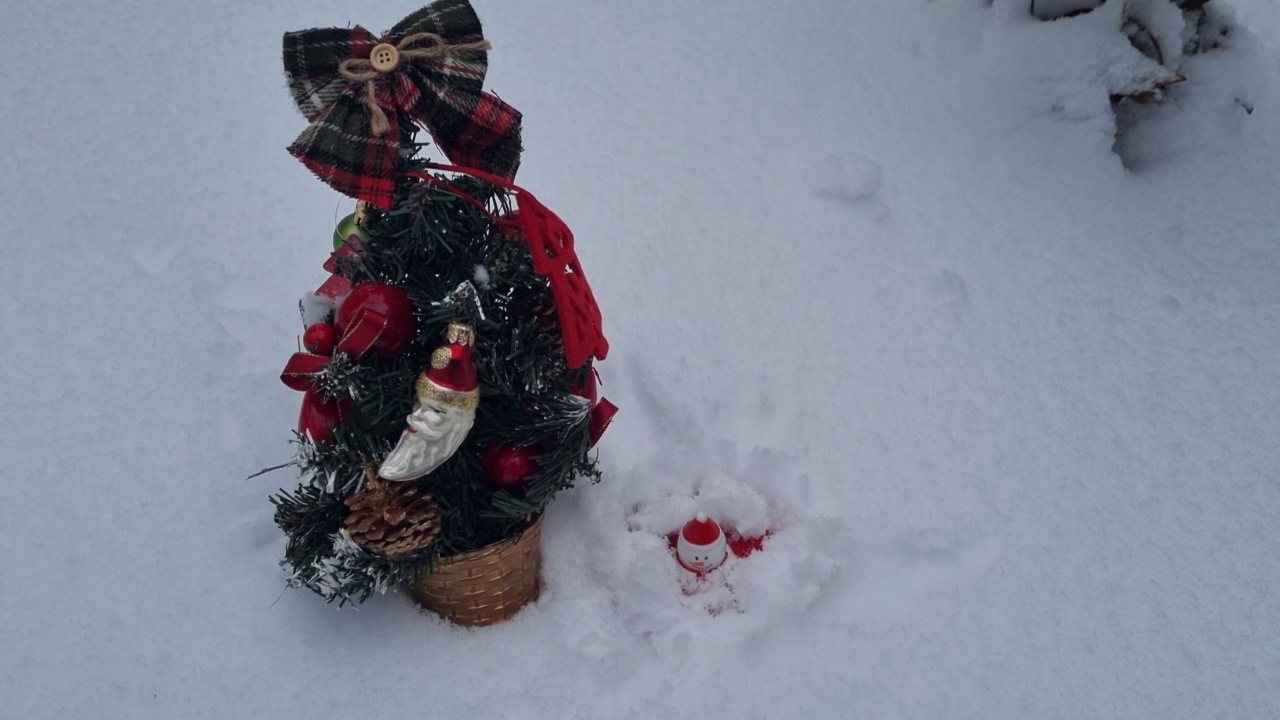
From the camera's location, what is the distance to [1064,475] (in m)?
1.41

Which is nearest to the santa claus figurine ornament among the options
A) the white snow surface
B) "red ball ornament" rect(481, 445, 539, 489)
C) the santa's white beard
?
the santa's white beard

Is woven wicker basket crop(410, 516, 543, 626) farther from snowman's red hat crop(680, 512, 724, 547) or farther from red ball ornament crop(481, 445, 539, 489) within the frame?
snowman's red hat crop(680, 512, 724, 547)

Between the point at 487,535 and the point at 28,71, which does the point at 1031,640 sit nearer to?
the point at 487,535

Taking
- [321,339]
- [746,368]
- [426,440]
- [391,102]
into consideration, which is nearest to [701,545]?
[746,368]

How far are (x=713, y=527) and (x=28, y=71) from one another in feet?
4.80

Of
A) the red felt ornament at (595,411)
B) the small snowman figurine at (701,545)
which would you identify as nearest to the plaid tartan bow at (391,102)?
the red felt ornament at (595,411)

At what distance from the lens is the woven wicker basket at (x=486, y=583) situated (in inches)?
47.6

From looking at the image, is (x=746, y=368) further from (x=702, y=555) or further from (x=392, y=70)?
(x=392, y=70)

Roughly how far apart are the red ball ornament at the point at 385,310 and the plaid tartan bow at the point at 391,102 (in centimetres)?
9

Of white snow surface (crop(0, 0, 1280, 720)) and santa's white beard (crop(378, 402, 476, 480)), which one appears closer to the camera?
santa's white beard (crop(378, 402, 476, 480))

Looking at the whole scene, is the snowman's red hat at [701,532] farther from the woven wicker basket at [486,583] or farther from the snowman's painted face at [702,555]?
the woven wicker basket at [486,583]

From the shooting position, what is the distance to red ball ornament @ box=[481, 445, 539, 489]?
1192mm

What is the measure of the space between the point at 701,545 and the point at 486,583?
288 millimetres

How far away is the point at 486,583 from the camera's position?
4.09ft
